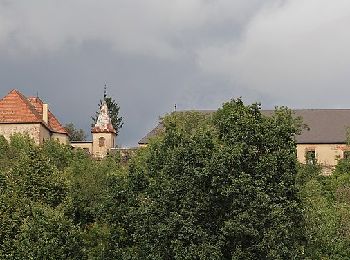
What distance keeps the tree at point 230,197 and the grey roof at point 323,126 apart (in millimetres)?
39818

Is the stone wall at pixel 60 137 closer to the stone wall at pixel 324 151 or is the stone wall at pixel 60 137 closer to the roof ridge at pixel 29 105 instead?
the roof ridge at pixel 29 105

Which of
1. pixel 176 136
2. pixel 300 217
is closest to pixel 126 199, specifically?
pixel 176 136

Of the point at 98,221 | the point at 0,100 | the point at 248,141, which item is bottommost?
the point at 98,221

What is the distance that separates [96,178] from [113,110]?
2519 inches

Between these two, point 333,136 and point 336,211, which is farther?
point 333,136

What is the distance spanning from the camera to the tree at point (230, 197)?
2997 cm

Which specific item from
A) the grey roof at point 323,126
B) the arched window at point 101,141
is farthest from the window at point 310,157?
the arched window at point 101,141

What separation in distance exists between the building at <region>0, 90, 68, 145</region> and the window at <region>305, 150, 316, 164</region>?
78.3 ft

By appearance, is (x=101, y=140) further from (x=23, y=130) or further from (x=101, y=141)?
(x=23, y=130)

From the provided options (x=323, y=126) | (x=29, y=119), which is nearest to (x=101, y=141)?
(x=29, y=119)

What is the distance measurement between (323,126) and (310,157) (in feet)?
15.9

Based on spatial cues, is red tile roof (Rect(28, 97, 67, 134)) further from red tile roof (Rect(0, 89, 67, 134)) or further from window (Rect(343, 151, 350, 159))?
window (Rect(343, 151, 350, 159))

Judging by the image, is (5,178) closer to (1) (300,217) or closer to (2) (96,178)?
(2) (96,178)

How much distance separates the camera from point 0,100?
7275 centimetres
